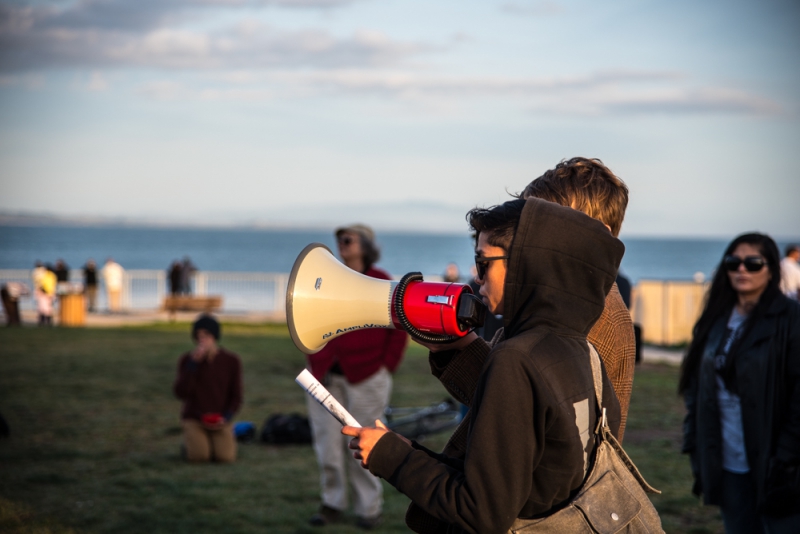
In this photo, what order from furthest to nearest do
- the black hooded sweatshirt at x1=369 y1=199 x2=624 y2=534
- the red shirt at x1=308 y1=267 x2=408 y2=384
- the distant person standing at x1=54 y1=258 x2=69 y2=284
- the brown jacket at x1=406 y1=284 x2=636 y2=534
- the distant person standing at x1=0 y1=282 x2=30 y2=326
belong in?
the distant person standing at x1=54 y1=258 x2=69 y2=284 < the distant person standing at x1=0 y1=282 x2=30 y2=326 < the red shirt at x1=308 y1=267 x2=408 y2=384 < the brown jacket at x1=406 y1=284 x2=636 y2=534 < the black hooded sweatshirt at x1=369 y1=199 x2=624 y2=534

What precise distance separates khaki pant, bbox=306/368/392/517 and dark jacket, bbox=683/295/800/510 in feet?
7.81

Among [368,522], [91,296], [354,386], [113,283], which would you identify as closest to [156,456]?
[368,522]

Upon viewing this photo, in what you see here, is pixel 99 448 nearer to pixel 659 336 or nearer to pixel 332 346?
pixel 332 346

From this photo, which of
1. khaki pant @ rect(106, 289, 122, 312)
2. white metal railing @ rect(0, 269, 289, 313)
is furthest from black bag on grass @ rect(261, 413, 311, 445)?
khaki pant @ rect(106, 289, 122, 312)

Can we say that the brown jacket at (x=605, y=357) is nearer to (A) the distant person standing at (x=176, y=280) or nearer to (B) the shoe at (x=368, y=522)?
(B) the shoe at (x=368, y=522)

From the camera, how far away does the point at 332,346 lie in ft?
17.7

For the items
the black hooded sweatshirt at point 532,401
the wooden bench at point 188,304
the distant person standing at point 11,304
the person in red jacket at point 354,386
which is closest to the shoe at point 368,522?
the person in red jacket at point 354,386

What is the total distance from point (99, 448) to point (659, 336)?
12.7 metres

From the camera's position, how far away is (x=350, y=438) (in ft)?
18.0

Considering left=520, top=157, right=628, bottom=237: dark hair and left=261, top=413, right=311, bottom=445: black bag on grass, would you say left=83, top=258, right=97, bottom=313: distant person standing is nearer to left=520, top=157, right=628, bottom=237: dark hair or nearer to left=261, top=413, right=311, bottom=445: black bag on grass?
left=261, top=413, right=311, bottom=445: black bag on grass

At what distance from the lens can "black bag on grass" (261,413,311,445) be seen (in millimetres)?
8297

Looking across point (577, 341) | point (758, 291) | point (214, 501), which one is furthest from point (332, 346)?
point (577, 341)

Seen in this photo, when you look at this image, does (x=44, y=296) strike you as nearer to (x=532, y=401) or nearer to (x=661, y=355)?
(x=661, y=355)

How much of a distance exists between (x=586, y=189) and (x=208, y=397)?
5.97m
